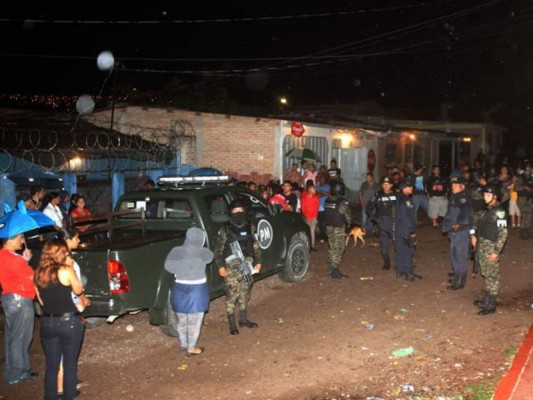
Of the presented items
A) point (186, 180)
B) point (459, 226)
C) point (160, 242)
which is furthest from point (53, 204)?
point (459, 226)

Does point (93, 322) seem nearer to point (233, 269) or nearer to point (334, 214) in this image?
point (233, 269)

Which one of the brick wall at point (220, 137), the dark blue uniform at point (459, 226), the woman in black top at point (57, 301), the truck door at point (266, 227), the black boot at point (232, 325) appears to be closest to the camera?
the woman in black top at point (57, 301)

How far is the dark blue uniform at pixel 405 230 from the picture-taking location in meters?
9.90

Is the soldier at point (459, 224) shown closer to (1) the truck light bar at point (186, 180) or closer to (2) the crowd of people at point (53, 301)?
(1) the truck light bar at point (186, 180)

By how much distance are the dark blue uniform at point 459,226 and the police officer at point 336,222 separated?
5.97ft

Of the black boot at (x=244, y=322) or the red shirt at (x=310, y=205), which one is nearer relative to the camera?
the black boot at (x=244, y=322)

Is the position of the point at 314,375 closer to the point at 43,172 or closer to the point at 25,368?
the point at 25,368

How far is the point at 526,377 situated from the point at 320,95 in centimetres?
4991

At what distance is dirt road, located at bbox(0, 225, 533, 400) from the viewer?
18.6 feet

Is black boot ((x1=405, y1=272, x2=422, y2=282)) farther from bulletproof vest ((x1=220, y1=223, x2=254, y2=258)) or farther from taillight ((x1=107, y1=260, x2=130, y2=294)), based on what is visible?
taillight ((x1=107, y1=260, x2=130, y2=294))

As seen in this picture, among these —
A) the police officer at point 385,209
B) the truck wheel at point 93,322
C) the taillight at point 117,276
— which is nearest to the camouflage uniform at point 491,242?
the police officer at point 385,209

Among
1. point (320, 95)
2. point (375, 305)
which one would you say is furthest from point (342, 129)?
point (320, 95)

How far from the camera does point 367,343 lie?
272 inches

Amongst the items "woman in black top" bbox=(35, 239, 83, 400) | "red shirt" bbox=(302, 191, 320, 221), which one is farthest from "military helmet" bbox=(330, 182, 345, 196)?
"woman in black top" bbox=(35, 239, 83, 400)
